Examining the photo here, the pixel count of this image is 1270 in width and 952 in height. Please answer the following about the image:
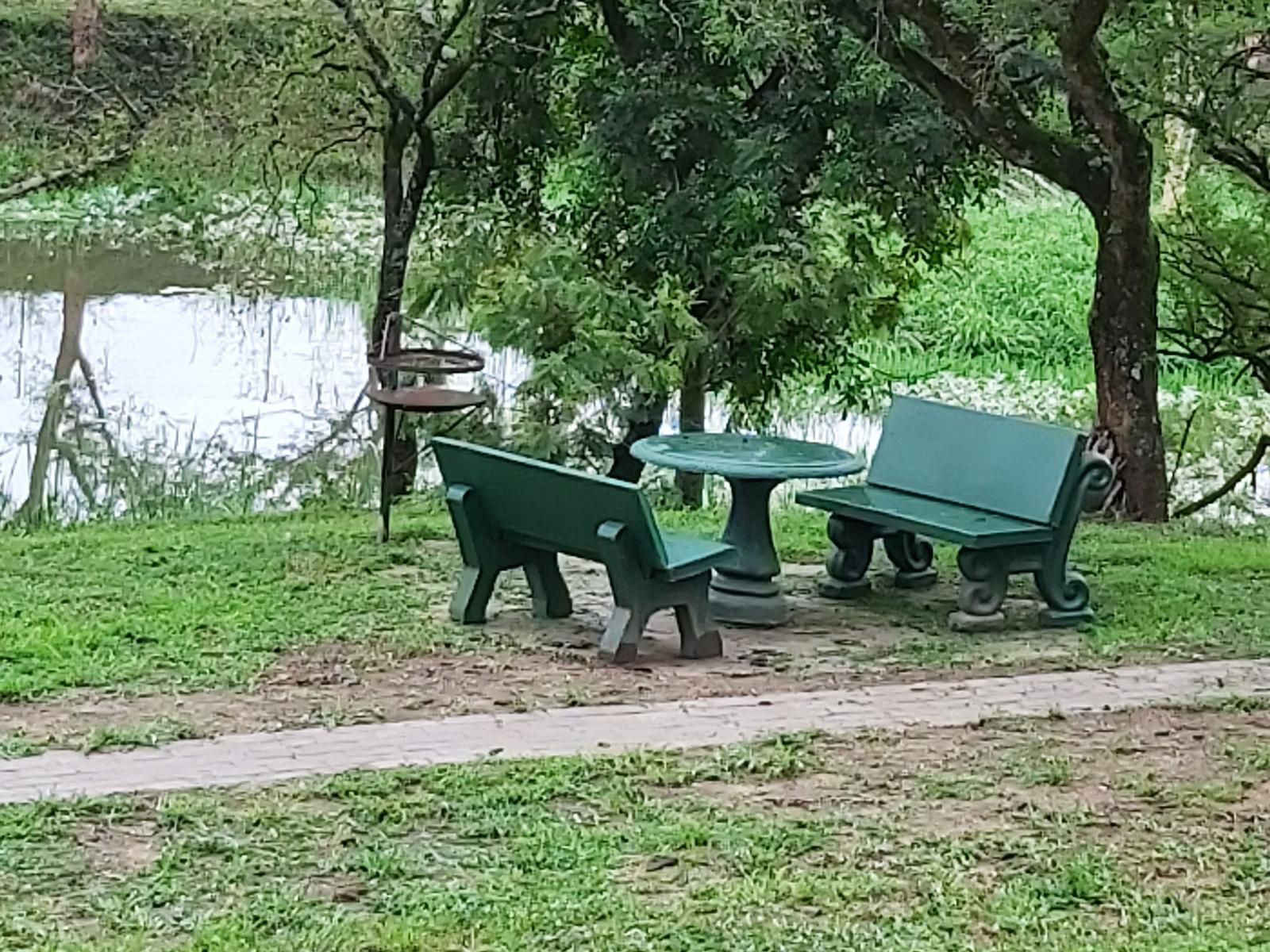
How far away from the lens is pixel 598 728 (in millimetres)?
5535

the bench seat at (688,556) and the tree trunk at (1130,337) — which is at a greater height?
the tree trunk at (1130,337)

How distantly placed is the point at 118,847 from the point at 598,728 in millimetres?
1572

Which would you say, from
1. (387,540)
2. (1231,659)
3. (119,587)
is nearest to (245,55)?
(387,540)

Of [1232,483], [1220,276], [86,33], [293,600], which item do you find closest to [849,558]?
[293,600]

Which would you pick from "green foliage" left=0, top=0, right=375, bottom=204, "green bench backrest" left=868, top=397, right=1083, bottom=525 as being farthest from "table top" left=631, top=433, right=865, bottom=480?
"green foliage" left=0, top=0, right=375, bottom=204

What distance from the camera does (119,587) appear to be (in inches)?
291

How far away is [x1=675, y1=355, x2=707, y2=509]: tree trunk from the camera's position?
39.8 ft

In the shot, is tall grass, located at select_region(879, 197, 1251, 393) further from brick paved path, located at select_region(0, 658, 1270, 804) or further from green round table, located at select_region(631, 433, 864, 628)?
brick paved path, located at select_region(0, 658, 1270, 804)

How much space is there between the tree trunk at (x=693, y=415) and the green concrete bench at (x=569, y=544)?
5.17 meters

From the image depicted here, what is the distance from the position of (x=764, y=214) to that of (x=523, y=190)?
241cm

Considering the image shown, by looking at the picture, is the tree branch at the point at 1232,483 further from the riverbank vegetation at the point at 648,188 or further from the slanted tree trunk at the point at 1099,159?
the slanted tree trunk at the point at 1099,159

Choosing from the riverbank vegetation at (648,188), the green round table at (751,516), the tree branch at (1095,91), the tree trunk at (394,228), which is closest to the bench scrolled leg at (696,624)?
the green round table at (751,516)

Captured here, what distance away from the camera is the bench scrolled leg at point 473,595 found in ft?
22.5

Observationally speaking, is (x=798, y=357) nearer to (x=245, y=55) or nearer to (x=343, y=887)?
(x=245, y=55)
